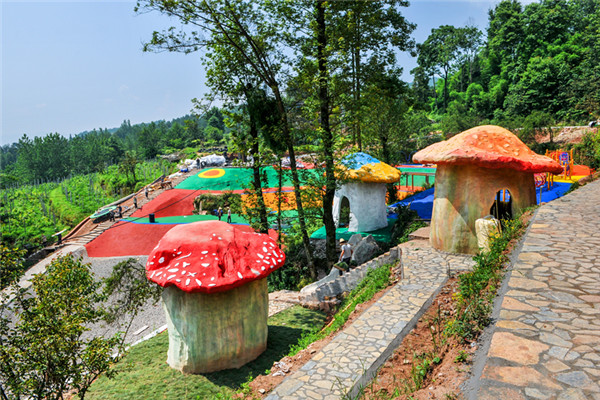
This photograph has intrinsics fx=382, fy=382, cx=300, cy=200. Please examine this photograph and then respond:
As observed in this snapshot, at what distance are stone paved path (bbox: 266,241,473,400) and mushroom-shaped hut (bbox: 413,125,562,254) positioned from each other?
113 centimetres

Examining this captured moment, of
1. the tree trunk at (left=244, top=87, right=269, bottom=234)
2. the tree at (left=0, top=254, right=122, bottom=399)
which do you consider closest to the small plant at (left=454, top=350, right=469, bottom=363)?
the tree at (left=0, top=254, right=122, bottom=399)

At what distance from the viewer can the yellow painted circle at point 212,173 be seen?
3703cm

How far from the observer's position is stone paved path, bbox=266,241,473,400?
15.9 feet

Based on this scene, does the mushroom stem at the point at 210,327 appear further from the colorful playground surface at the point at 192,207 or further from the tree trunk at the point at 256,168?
the tree trunk at the point at 256,168

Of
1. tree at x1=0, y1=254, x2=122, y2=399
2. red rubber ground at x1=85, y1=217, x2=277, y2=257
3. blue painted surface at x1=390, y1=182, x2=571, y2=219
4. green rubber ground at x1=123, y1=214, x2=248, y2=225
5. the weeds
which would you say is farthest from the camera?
green rubber ground at x1=123, y1=214, x2=248, y2=225

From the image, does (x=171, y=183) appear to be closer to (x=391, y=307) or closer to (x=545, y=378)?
(x=391, y=307)

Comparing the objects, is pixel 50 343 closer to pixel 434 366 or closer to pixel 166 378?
pixel 166 378

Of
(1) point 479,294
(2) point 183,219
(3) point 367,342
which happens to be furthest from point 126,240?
(1) point 479,294

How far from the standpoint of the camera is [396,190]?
22312 millimetres

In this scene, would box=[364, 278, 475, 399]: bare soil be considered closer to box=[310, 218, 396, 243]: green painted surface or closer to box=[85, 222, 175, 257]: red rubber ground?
box=[310, 218, 396, 243]: green painted surface

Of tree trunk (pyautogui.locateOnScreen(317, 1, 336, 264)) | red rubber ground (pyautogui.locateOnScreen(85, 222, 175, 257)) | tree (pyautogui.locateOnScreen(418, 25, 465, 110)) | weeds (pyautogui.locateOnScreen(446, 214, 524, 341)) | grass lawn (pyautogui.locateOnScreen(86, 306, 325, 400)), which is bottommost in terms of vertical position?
red rubber ground (pyautogui.locateOnScreen(85, 222, 175, 257))

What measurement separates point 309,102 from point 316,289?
19.7ft

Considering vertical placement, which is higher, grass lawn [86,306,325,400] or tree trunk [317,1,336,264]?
tree trunk [317,1,336,264]

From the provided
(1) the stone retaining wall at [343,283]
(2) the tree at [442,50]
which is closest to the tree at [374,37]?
(1) the stone retaining wall at [343,283]
